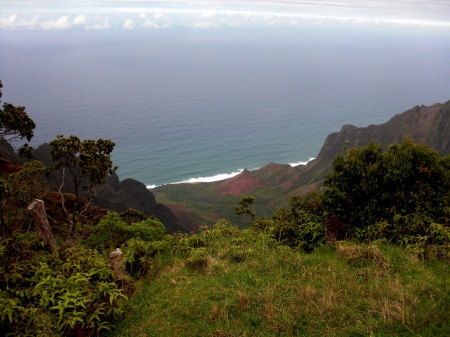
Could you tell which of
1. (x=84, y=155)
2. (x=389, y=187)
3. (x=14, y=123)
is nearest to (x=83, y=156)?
(x=84, y=155)

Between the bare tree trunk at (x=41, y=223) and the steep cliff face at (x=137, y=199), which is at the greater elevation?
the bare tree trunk at (x=41, y=223)

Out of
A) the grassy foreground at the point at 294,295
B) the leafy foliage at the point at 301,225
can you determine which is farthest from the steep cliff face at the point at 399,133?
the grassy foreground at the point at 294,295

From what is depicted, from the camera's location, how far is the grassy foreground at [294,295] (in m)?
5.61

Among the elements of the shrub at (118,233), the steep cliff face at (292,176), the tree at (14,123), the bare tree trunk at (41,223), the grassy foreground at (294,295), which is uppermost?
the tree at (14,123)

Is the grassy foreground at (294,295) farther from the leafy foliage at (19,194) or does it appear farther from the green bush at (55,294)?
the leafy foliage at (19,194)

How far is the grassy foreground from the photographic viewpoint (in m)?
5.61

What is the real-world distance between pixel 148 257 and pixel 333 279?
14.4ft

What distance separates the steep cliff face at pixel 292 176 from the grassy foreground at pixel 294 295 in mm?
→ 71762

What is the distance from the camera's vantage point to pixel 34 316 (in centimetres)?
556

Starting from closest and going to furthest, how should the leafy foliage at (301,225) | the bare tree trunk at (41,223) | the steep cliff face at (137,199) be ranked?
1. the bare tree trunk at (41,223)
2. the leafy foliage at (301,225)
3. the steep cliff face at (137,199)

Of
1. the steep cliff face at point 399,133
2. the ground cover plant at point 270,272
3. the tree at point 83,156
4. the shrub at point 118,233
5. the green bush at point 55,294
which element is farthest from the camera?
the steep cliff face at point 399,133

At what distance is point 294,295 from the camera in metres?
6.53

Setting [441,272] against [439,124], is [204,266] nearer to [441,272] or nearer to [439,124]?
[441,272]

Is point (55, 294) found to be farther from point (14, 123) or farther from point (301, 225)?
point (14, 123)
